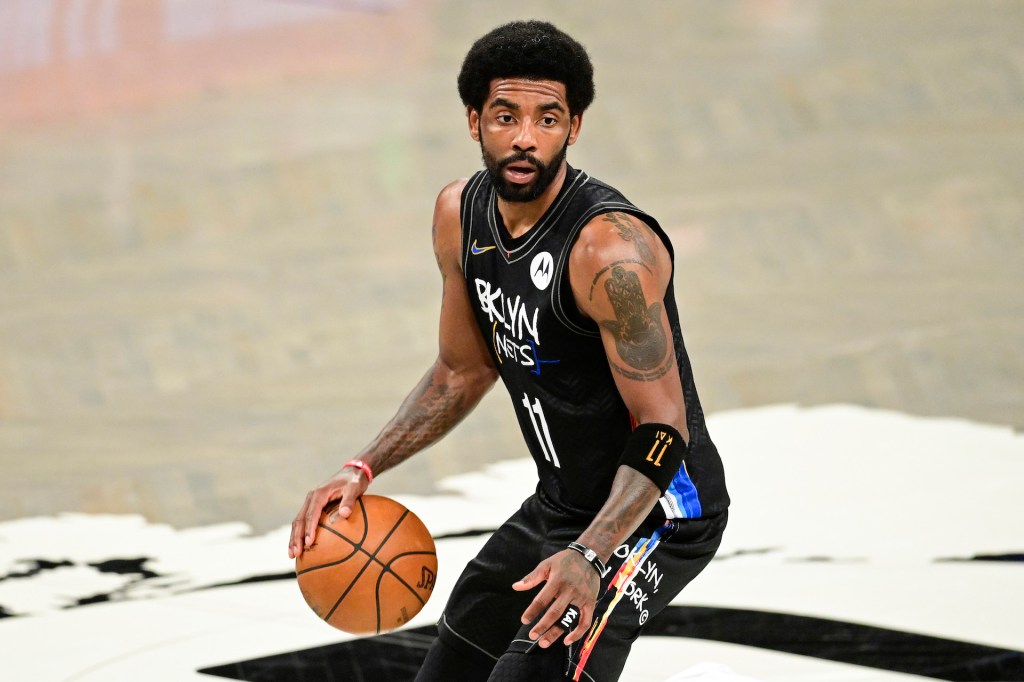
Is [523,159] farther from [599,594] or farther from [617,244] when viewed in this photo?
[599,594]

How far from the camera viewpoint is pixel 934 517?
5484 millimetres

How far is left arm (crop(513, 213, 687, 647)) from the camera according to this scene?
286 centimetres

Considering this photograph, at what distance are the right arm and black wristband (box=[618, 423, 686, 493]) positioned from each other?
2.53 feet

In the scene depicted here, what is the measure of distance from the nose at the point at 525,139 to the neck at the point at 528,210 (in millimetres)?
120

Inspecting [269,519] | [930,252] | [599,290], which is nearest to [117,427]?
[269,519]

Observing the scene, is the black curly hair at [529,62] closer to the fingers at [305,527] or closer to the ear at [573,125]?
the ear at [573,125]

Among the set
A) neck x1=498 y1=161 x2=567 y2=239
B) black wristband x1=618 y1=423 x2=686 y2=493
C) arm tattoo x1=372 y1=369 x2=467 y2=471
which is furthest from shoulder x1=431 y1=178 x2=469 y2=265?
black wristband x1=618 y1=423 x2=686 y2=493

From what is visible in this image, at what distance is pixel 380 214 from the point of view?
8648 millimetres

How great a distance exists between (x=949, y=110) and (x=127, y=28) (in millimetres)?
6302

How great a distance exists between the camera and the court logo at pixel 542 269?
3.06 metres

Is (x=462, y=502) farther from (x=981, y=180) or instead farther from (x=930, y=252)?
(x=981, y=180)

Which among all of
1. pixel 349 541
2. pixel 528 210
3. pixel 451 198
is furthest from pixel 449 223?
pixel 349 541

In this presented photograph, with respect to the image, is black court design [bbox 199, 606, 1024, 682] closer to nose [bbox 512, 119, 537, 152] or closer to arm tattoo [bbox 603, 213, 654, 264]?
arm tattoo [bbox 603, 213, 654, 264]

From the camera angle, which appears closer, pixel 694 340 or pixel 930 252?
pixel 694 340
